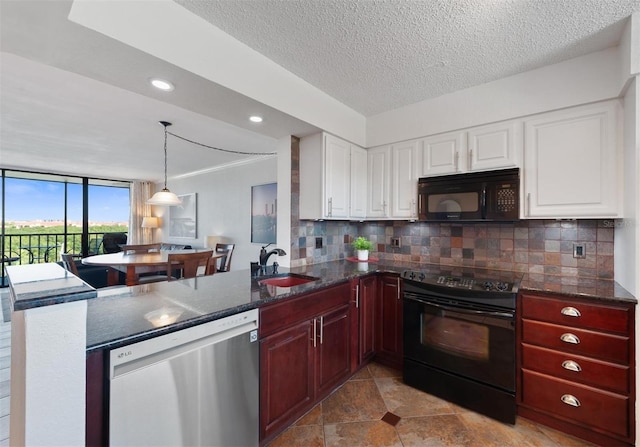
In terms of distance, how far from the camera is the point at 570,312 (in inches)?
68.3

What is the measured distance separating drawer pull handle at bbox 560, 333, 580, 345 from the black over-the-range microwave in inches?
32.9

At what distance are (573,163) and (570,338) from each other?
118 centimetres

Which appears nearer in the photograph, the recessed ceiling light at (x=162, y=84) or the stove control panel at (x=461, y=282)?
the recessed ceiling light at (x=162, y=84)

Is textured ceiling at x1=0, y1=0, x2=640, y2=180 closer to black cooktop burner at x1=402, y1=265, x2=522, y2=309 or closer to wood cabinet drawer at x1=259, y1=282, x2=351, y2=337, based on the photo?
wood cabinet drawer at x1=259, y1=282, x2=351, y2=337

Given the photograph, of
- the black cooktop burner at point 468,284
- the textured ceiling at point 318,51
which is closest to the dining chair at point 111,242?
the textured ceiling at point 318,51

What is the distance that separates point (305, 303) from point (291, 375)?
43 centimetres

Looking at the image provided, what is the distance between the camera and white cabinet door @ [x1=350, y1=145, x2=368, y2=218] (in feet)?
9.46

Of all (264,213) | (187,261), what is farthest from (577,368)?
(264,213)

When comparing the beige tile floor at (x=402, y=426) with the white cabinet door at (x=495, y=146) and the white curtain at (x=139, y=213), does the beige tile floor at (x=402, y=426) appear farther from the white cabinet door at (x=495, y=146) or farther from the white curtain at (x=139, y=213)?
the white curtain at (x=139, y=213)

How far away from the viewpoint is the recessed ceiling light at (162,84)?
1.62 m

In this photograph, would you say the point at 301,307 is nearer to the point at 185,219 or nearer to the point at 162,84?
the point at 162,84

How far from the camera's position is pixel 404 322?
2289 millimetres

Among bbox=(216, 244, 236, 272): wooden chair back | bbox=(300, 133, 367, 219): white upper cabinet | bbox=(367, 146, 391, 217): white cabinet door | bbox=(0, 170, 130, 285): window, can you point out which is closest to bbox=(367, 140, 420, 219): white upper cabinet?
bbox=(367, 146, 391, 217): white cabinet door

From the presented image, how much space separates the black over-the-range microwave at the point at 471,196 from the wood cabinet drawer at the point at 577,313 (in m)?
0.66
